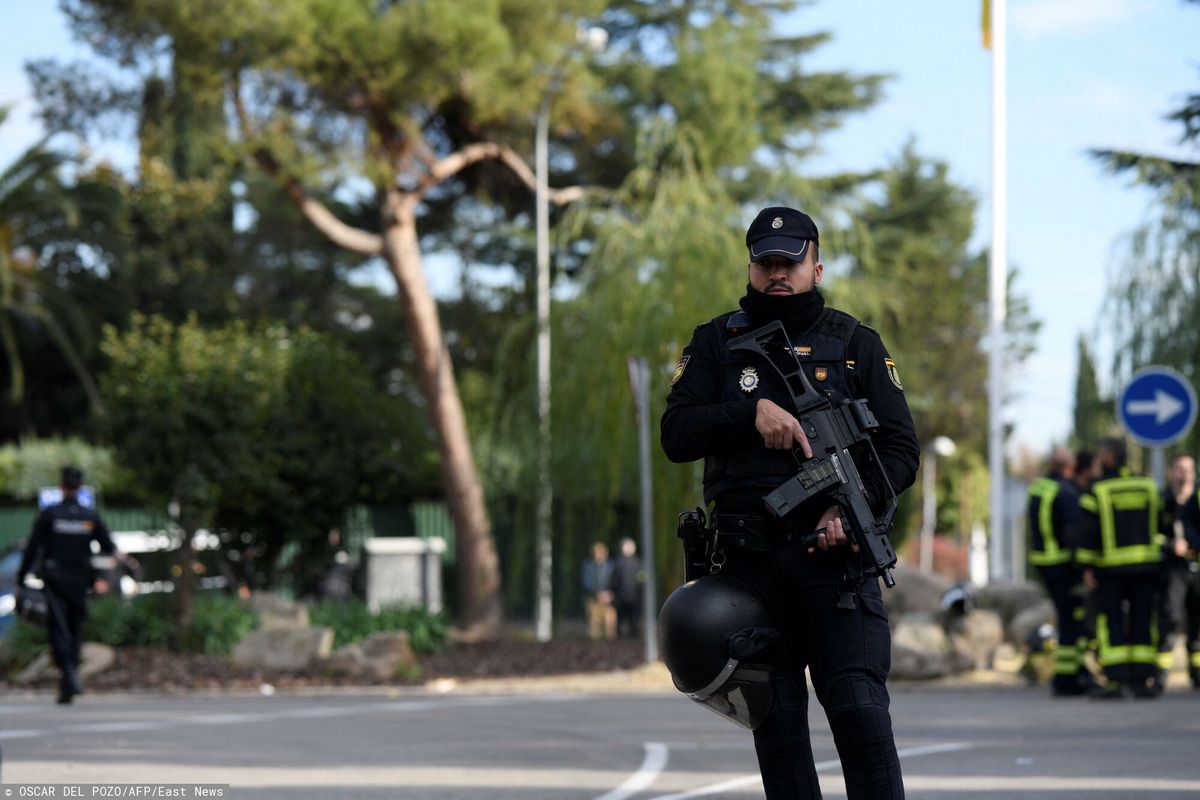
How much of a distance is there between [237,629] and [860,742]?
630 inches

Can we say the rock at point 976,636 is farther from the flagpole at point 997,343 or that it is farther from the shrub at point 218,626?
the shrub at point 218,626

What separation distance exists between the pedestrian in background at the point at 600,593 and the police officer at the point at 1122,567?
1370 centimetres

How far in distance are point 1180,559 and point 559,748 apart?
21.4 feet

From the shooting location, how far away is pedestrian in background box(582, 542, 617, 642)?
28.5 m

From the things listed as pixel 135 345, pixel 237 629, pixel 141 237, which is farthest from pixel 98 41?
pixel 141 237

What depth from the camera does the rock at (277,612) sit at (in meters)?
20.2

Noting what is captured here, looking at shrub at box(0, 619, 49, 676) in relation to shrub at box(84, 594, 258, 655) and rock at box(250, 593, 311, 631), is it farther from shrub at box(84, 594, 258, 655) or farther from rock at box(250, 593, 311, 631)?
rock at box(250, 593, 311, 631)

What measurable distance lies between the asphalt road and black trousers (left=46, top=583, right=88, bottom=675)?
443 millimetres

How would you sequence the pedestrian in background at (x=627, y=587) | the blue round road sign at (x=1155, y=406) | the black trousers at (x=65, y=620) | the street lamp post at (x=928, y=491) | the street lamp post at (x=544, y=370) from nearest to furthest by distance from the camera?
the black trousers at (x=65, y=620) → the blue round road sign at (x=1155, y=406) → the street lamp post at (x=544, y=370) → the pedestrian in background at (x=627, y=587) → the street lamp post at (x=928, y=491)

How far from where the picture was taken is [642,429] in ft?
59.6

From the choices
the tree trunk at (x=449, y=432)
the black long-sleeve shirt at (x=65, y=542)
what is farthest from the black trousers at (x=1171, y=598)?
the tree trunk at (x=449, y=432)

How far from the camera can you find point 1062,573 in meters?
14.8

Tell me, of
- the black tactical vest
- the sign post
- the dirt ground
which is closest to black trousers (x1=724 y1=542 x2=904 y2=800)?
the black tactical vest

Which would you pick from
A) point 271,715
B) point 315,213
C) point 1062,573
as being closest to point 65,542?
point 271,715
